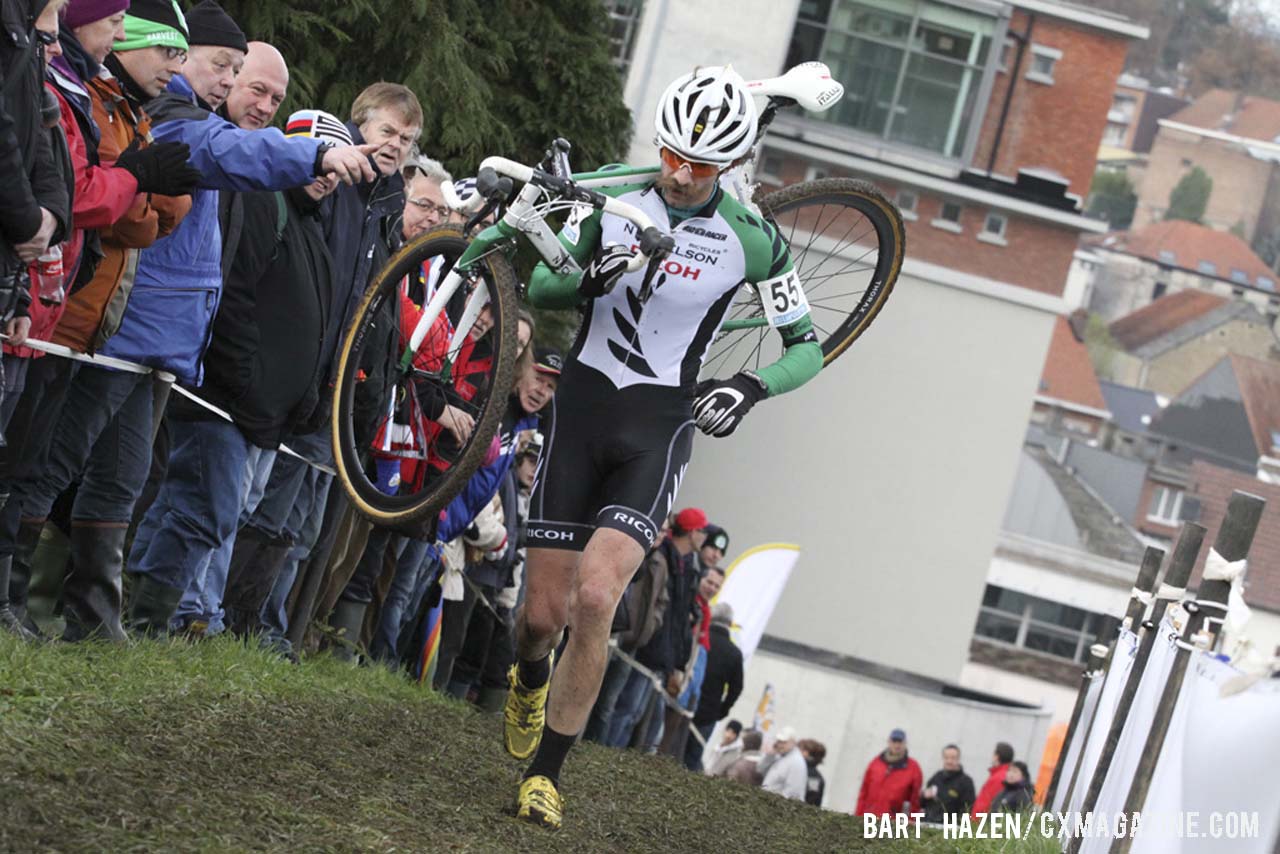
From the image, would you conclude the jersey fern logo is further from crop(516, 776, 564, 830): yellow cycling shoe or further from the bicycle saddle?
the bicycle saddle

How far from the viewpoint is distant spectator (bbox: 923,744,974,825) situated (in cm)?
2102

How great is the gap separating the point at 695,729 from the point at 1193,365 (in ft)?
390

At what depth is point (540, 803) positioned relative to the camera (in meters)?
7.08

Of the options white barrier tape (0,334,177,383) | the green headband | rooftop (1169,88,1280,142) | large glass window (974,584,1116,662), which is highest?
rooftop (1169,88,1280,142)

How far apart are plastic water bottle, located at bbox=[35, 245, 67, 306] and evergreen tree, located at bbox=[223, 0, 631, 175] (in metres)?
7.81

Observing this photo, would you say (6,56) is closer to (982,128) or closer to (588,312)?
(588,312)

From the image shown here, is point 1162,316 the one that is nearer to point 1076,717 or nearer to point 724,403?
point 1076,717

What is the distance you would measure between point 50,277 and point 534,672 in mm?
2360

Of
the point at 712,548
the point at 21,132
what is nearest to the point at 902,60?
the point at 712,548

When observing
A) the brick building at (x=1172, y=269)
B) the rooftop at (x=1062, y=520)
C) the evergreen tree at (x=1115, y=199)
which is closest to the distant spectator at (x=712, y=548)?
the rooftop at (x=1062, y=520)

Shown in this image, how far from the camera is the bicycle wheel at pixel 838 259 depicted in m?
9.27

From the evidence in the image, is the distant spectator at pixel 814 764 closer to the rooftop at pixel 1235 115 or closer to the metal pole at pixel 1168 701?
the metal pole at pixel 1168 701

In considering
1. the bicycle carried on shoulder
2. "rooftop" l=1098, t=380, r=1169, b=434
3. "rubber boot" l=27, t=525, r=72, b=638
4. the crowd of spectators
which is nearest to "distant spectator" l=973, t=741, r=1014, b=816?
the crowd of spectators

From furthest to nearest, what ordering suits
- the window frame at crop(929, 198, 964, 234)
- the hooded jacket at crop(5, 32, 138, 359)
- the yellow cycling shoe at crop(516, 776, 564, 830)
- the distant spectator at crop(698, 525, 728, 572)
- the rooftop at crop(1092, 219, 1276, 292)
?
the rooftop at crop(1092, 219, 1276, 292)
the window frame at crop(929, 198, 964, 234)
the distant spectator at crop(698, 525, 728, 572)
the yellow cycling shoe at crop(516, 776, 564, 830)
the hooded jacket at crop(5, 32, 138, 359)
